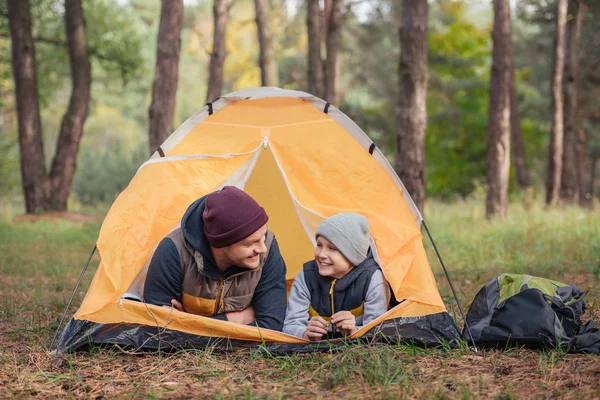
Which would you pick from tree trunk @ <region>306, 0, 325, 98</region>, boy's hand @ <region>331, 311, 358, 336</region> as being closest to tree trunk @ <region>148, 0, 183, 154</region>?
boy's hand @ <region>331, 311, 358, 336</region>

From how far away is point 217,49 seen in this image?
14203 mm

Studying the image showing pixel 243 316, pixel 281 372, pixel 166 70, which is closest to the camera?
pixel 281 372

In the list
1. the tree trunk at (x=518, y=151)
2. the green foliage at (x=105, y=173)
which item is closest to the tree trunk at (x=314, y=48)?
the tree trunk at (x=518, y=151)

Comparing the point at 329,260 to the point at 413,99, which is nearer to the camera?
the point at 329,260

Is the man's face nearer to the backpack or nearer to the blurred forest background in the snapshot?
the backpack

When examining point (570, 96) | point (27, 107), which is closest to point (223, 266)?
point (27, 107)

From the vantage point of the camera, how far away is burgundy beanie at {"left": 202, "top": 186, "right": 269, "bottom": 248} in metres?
3.68

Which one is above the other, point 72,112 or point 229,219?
point 72,112

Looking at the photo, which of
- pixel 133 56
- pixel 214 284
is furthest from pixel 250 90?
pixel 133 56

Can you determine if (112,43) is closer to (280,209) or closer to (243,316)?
(280,209)

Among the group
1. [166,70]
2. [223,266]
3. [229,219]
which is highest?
[166,70]

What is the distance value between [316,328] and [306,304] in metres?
0.34

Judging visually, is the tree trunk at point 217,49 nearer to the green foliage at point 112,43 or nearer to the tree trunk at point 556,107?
the green foliage at point 112,43

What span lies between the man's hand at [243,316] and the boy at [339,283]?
0.69 ft
